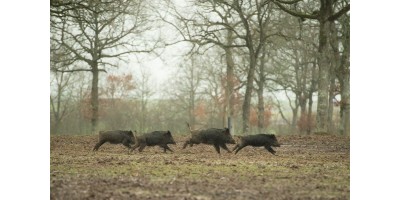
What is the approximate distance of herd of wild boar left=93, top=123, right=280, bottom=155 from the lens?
17469 millimetres

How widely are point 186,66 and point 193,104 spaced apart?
131 inches

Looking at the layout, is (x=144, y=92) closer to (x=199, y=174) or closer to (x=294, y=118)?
(x=294, y=118)

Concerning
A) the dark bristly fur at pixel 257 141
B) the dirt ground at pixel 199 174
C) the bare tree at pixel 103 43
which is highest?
the bare tree at pixel 103 43

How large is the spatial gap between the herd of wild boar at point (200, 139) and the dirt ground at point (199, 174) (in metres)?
0.31

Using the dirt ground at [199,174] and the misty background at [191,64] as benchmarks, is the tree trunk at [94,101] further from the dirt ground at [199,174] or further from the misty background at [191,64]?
the dirt ground at [199,174]

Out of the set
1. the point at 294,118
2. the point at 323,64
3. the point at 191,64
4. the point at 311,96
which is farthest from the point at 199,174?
the point at 294,118

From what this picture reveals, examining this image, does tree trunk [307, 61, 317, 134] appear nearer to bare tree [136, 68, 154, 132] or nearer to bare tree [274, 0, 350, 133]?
bare tree [274, 0, 350, 133]

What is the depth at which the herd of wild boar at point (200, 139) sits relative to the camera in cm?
1747

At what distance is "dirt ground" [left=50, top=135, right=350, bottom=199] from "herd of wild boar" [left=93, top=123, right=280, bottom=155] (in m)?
0.31

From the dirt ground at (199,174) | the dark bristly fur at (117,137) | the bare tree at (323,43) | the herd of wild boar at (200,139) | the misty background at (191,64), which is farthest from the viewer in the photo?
the misty background at (191,64)

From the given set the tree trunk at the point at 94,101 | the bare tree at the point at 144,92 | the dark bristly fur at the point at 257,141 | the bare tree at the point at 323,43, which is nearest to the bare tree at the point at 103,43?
the tree trunk at the point at 94,101

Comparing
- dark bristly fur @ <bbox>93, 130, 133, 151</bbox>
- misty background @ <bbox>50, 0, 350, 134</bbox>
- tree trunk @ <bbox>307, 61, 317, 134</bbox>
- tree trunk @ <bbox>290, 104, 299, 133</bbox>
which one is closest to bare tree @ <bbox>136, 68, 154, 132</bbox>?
A: misty background @ <bbox>50, 0, 350, 134</bbox>

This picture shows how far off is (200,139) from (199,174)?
496cm
